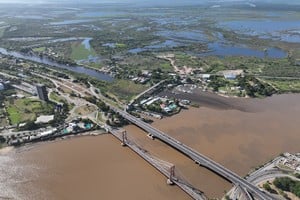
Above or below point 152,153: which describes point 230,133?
above

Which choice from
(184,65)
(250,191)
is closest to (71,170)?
(250,191)

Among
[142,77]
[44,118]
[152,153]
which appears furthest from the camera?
[142,77]

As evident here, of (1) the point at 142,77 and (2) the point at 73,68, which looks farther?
(2) the point at 73,68

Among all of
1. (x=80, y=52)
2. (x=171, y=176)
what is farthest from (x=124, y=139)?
(x=80, y=52)

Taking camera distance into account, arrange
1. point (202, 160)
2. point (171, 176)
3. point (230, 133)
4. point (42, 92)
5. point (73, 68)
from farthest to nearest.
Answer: point (73, 68)
point (42, 92)
point (230, 133)
point (202, 160)
point (171, 176)

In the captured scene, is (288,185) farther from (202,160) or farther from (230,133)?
(230,133)

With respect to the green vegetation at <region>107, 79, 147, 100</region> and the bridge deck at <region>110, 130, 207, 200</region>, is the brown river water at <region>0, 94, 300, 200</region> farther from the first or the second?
the green vegetation at <region>107, 79, 147, 100</region>

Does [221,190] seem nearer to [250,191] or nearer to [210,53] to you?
[250,191]
